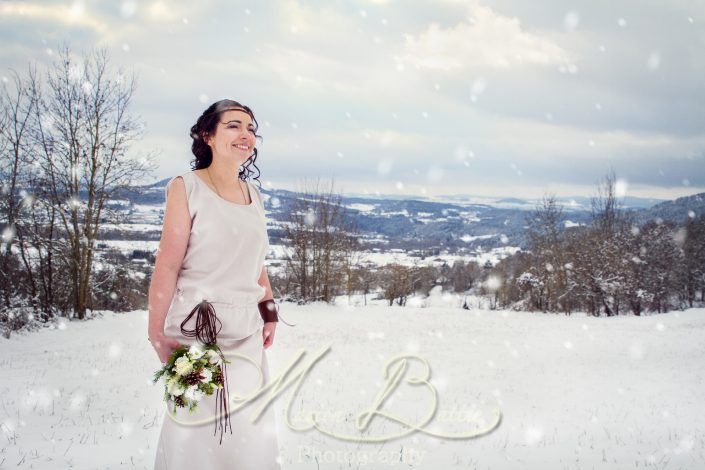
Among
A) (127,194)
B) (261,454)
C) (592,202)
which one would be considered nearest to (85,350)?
(127,194)

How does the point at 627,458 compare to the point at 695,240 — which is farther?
the point at 695,240

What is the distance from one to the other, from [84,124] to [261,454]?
17242mm

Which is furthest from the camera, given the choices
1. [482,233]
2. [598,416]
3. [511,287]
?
[482,233]

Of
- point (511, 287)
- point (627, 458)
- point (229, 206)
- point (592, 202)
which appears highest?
point (592, 202)

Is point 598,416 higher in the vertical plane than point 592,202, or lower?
lower

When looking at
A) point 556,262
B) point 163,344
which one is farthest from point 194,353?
point 556,262

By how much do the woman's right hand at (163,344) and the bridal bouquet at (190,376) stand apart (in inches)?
1.9

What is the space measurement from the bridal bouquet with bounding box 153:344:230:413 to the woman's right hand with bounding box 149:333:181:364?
0.05 metres

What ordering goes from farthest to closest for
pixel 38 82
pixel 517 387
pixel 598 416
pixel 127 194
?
pixel 127 194
pixel 38 82
pixel 517 387
pixel 598 416

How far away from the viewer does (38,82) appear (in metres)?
15.1

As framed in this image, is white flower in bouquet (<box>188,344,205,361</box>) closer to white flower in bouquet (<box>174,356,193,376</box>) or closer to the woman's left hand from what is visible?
white flower in bouquet (<box>174,356,193,376</box>)

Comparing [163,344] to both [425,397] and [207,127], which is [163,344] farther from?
[425,397]

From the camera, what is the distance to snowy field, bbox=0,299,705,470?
4812 mm

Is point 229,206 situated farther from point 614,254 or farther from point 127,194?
point 614,254
